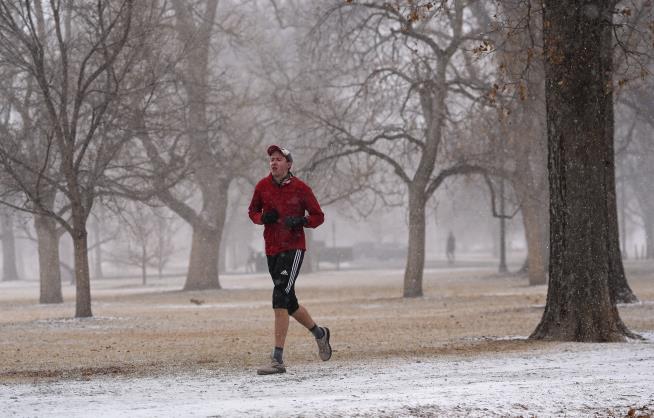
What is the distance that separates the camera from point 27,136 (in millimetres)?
25719

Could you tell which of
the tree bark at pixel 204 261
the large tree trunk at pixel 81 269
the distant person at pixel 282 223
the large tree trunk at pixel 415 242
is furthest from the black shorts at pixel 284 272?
the tree bark at pixel 204 261

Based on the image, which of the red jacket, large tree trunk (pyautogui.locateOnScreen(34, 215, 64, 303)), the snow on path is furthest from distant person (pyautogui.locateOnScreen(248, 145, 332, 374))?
large tree trunk (pyautogui.locateOnScreen(34, 215, 64, 303))

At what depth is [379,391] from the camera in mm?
9398

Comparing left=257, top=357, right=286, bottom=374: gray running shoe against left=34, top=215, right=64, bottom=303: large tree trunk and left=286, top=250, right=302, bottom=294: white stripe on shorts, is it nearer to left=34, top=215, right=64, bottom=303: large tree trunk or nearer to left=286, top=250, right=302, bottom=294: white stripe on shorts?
left=286, top=250, right=302, bottom=294: white stripe on shorts

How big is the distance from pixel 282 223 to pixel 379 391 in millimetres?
1994

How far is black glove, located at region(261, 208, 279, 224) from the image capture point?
10547 mm

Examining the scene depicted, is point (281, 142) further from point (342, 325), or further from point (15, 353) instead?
point (15, 353)

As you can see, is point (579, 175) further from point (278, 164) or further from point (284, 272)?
point (284, 272)

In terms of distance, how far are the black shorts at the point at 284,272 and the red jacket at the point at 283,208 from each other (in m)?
0.06

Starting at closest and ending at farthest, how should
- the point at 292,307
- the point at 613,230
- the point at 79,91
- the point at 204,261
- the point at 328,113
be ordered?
the point at 292,307 < the point at 613,230 < the point at 79,91 < the point at 328,113 < the point at 204,261

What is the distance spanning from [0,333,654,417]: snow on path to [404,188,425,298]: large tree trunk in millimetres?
17071

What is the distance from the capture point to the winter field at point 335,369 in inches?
343

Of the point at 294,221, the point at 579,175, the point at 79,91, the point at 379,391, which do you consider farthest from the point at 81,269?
A: the point at 379,391

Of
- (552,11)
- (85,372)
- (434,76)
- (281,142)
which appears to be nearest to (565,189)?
(552,11)
